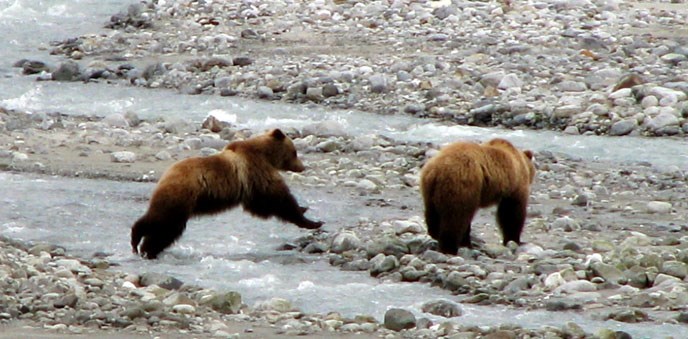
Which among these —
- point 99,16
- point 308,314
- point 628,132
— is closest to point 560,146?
point 628,132

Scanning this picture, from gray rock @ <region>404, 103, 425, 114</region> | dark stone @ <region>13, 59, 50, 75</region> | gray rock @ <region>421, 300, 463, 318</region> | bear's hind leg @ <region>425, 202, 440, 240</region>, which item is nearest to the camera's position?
gray rock @ <region>421, 300, 463, 318</region>

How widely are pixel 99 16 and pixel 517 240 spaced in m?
15.3

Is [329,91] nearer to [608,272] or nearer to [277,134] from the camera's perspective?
[277,134]

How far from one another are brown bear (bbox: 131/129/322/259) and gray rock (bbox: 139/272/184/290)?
832 mm

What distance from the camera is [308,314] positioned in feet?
25.1

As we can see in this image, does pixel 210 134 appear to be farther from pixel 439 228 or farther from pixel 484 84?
pixel 439 228

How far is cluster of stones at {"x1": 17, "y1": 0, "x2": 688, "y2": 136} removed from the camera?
50.6ft

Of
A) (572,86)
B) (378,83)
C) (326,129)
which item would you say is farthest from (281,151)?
(572,86)

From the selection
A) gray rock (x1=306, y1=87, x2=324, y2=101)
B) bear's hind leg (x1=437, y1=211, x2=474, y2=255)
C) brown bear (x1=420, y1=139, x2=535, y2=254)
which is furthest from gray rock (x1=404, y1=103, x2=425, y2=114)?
bear's hind leg (x1=437, y1=211, x2=474, y2=255)

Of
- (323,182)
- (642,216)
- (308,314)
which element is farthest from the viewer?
(323,182)

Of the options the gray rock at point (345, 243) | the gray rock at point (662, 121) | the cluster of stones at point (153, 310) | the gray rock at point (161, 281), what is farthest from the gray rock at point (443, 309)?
the gray rock at point (662, 121)

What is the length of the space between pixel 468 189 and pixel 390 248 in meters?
0.70

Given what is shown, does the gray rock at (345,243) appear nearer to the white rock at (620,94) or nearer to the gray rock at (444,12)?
the white rock at (620,94)

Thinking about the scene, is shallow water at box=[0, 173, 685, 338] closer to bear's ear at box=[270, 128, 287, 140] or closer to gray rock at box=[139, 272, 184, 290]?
gray rock at box=[139, 272, 184, 290]
